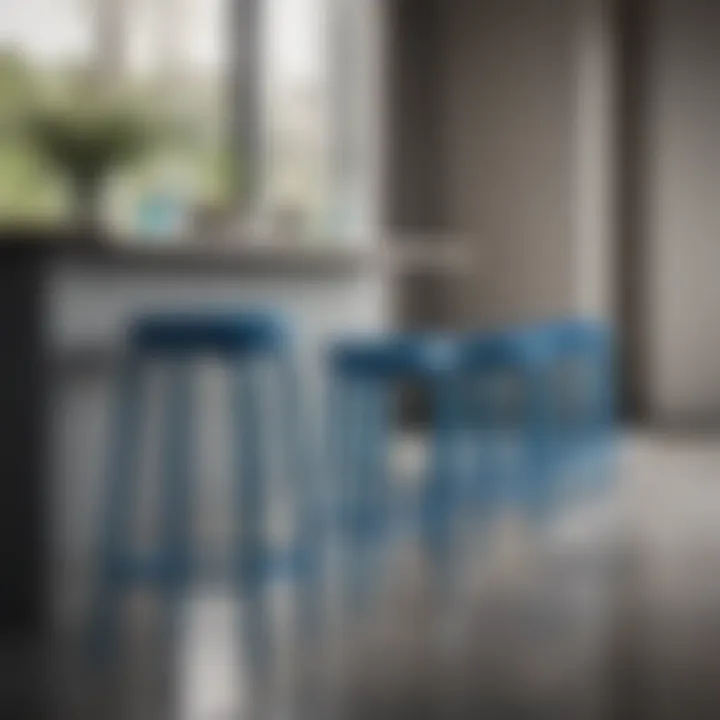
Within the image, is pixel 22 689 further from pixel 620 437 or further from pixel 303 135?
pixel 620 437

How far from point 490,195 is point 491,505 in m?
2.98

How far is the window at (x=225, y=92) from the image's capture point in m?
4.17

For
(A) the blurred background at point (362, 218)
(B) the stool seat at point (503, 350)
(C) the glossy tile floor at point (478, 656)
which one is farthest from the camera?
(B) the stool seat at point (503, 350)

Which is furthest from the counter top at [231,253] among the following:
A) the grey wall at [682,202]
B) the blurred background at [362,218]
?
the grey wall at [682,202]

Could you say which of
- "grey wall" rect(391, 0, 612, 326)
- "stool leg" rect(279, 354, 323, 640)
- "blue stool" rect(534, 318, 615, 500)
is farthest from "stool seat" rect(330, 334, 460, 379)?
"grey wall" rect(391, 0, 612, 326)

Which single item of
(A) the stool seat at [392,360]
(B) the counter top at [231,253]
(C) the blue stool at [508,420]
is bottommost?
(C) the blue stool at [508,420]

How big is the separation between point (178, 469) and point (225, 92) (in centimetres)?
161

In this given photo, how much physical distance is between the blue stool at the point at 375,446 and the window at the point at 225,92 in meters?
0.39

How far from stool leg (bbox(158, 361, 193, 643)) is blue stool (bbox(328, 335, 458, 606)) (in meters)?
0.45

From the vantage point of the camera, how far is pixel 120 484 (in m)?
3.95

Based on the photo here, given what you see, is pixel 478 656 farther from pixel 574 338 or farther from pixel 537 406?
pixel 537 406

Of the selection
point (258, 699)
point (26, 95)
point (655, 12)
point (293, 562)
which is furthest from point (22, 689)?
point (655, 12)

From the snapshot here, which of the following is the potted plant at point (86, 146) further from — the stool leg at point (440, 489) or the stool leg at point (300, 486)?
the stool leg at point (440, 489)

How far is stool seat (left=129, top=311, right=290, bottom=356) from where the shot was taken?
3.67m
